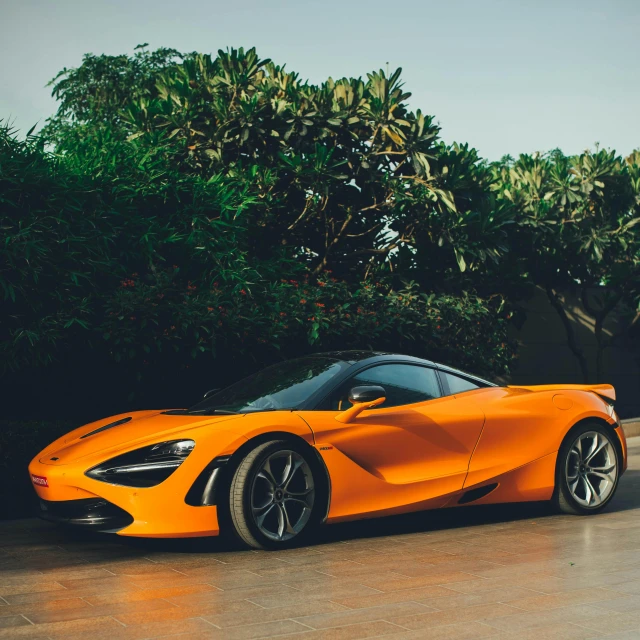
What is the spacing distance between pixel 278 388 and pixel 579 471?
2.61m

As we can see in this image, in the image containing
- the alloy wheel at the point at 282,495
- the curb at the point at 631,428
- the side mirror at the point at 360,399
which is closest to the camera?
the alloy wheel at the point at 282,495

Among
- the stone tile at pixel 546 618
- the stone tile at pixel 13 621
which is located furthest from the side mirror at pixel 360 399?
the stone tile at pixel 13 621

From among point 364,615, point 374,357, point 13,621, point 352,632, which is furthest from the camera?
point 374,357

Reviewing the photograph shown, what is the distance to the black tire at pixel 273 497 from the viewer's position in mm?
5875

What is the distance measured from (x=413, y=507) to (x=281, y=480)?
1.11m

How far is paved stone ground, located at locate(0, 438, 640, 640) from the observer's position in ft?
13.9

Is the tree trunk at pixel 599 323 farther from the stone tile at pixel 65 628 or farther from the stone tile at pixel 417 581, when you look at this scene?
the stone tile at pixel 65 628

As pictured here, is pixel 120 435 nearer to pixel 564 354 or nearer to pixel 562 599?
pixel 562 599

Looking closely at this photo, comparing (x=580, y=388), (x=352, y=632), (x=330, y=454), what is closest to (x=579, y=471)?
(x=580, y=388)

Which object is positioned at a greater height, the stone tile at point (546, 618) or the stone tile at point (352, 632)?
the stone tile at point (352, 632)

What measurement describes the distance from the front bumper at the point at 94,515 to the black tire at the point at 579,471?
3.53 meters

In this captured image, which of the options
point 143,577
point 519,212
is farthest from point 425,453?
point 519,212

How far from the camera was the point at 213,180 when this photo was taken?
39.6ft

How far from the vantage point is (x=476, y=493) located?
6.92 metres
